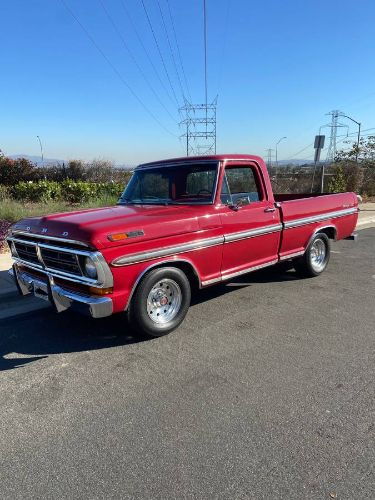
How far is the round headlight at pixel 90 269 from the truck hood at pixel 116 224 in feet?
0.58

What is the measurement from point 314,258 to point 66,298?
4354 millimetres

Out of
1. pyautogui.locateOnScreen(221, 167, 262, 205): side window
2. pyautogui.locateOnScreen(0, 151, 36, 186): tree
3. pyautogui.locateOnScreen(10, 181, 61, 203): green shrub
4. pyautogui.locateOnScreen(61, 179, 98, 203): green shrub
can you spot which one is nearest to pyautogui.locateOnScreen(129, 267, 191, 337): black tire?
pyautogui.locateOnScreen(221, 167, 262, 205): side window

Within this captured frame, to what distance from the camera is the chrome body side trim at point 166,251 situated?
3.99m

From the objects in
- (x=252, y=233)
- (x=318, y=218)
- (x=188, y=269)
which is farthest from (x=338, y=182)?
(x=188, y=269)

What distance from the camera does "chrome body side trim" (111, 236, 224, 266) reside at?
3990 millimetres

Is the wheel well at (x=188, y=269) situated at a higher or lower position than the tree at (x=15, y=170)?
lower

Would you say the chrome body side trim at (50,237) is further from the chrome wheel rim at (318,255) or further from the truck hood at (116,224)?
the chrome wheel rim at (318,255)

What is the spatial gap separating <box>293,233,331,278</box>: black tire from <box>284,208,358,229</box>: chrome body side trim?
0.30 metres

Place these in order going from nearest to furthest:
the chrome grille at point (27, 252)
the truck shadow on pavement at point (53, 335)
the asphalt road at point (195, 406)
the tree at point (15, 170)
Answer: the asphalt road at point (195, 406)
the truck shadow on pavement at point (53, 335)
the chrome grille at point (27, 252)
the tree at point (15, 170)

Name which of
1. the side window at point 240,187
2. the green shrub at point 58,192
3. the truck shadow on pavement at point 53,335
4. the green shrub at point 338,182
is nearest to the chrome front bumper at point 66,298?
the truck shadow on pavement at point 53,335

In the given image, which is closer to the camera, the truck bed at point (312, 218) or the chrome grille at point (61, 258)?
the chrome grille at point (61, 258)

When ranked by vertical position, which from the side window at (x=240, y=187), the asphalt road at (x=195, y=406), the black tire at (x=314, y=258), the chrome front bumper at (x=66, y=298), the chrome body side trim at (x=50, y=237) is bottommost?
the asphalt road at (x=195, y=406)

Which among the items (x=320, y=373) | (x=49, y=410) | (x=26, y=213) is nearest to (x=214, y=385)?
(x=320, y=373)

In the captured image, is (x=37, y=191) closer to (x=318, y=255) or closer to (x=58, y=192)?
(x=58, y=192)
